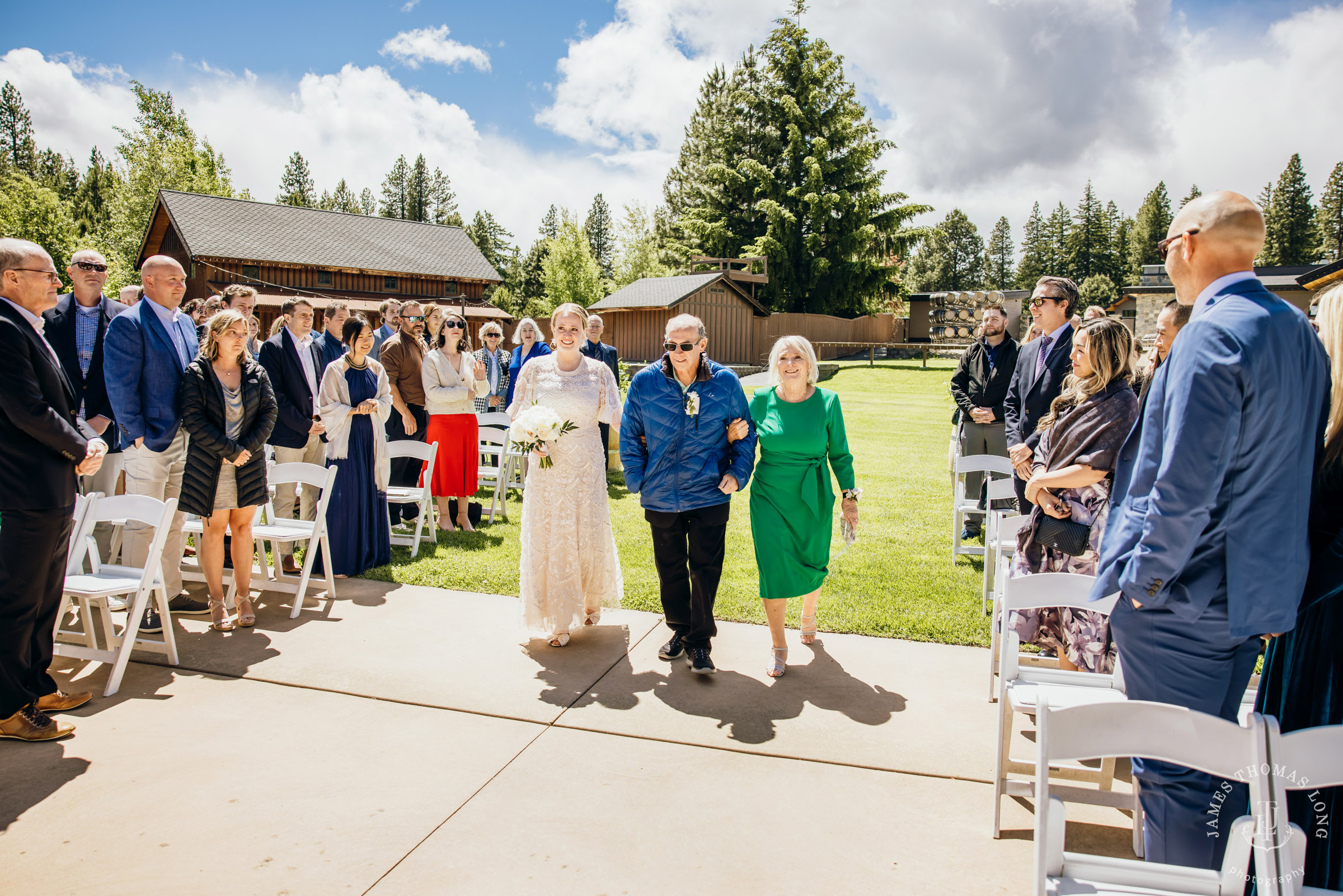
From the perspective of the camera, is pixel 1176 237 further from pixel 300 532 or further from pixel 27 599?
pixel 300 532

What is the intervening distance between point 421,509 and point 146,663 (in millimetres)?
2926

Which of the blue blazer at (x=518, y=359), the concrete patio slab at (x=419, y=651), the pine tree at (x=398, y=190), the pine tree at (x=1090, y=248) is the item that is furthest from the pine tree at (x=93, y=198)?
the pine tree at (x=1090, y=248)

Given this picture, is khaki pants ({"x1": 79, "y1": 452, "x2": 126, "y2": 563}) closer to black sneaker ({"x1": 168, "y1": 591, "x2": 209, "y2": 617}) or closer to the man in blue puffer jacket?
black sneaker ({"x1": 168, "y1": 591, "x2": 209, "y2": 617})

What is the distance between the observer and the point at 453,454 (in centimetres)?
850

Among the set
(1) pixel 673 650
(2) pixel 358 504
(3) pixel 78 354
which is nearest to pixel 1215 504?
(1) pixel 673 650

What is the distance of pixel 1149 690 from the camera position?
246 centimetres

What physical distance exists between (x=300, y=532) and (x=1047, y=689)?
5.28 meters

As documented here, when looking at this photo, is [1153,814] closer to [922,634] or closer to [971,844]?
[971,844]

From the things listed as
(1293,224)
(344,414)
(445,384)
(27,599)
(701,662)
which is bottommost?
(701,662)

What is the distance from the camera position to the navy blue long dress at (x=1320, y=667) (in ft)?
7.68

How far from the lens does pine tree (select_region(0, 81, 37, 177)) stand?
72.3m

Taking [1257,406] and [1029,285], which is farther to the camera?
[1029,285]

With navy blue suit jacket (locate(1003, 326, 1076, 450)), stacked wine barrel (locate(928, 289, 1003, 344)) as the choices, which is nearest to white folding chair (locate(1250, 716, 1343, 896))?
navy blue suit jacket (locate(1003, 326, 1076, 450))

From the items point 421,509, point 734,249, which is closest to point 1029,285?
point 734,249
